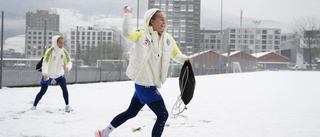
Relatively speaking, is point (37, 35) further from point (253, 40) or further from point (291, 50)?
point (253, 40)

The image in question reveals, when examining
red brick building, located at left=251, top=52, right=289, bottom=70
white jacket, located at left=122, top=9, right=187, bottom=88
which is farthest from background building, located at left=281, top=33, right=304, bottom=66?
white jacket, located at left=122, top=9, right=187, bottom=88

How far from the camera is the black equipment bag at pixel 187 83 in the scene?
3.29 meters

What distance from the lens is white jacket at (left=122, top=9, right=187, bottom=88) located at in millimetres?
2902

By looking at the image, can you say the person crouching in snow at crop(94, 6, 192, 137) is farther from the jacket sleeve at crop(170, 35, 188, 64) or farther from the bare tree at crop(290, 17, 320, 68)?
the bare tree at crop(290, 17, 320, 68)

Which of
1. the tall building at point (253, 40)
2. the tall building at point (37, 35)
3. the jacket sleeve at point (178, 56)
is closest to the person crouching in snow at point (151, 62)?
the jacket sleeve at point (178, 56)

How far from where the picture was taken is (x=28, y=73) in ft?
38.2

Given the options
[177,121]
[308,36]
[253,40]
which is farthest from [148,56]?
[253,40]

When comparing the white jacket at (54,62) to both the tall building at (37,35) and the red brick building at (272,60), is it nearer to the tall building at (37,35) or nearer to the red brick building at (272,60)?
the tall building at (37,35)

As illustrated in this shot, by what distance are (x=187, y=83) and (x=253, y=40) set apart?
124m

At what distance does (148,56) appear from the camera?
9.55 ft

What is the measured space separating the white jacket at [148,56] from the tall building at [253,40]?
120 m

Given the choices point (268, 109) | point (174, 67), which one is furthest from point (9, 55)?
point (174, 67)

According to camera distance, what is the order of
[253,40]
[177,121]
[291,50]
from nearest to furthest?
[177,121]
[291,50]
[253,40]

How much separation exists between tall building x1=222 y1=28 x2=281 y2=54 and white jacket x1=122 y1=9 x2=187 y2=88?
395ft
